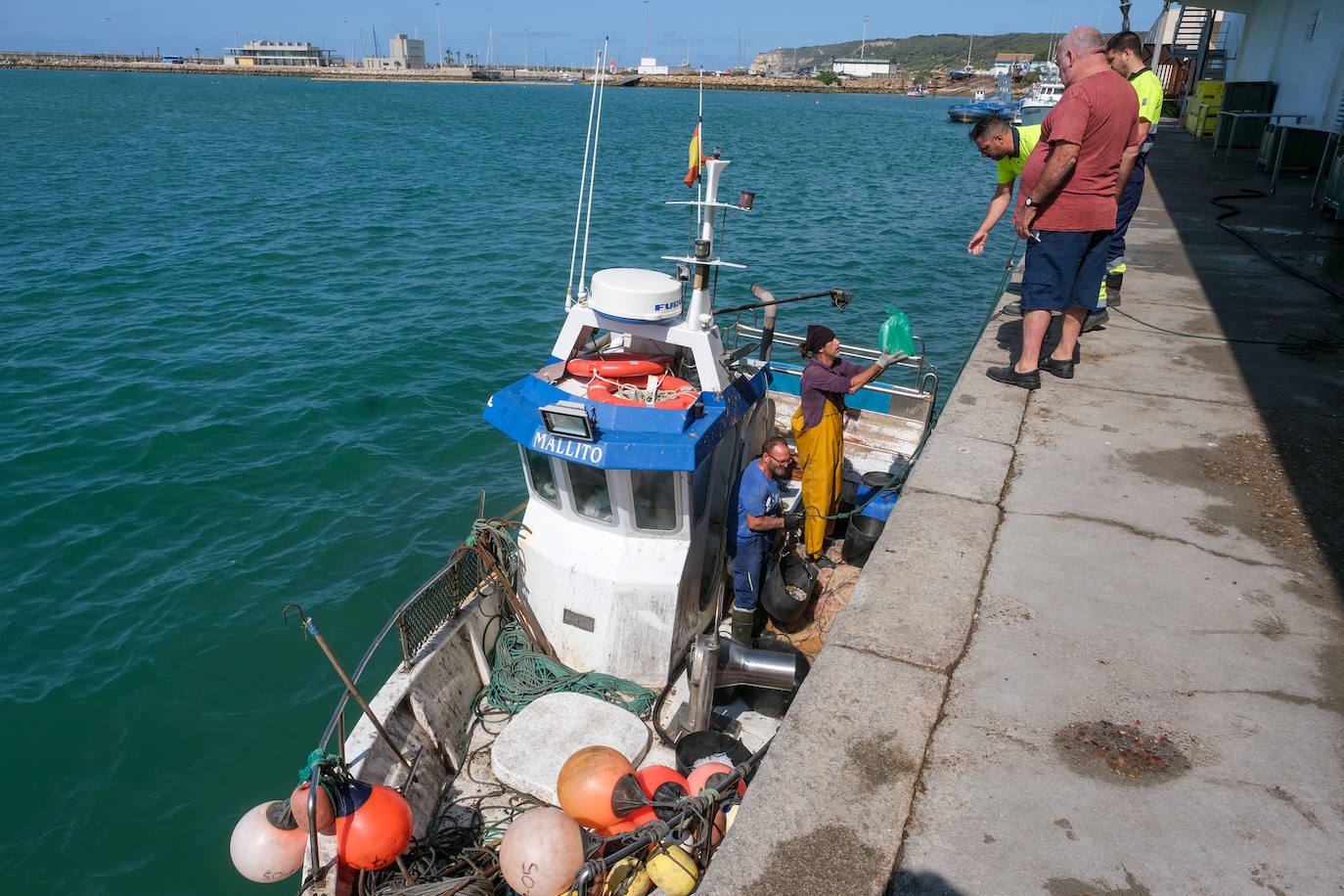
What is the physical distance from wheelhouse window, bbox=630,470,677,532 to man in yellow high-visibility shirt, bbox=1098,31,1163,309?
4.40 m

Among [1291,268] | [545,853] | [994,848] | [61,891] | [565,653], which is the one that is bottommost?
[61,891]

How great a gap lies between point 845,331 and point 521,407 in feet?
45.1

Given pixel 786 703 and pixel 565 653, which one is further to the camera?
pixel 565 653

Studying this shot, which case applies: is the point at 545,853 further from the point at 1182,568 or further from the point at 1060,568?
the point at 1182,568

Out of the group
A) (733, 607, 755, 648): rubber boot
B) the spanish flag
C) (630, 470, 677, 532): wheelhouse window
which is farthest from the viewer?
(733, 607, 755, 648): rubber boot

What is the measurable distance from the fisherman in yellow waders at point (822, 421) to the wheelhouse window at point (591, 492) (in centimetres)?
191

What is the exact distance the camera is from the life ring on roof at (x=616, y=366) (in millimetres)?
6691

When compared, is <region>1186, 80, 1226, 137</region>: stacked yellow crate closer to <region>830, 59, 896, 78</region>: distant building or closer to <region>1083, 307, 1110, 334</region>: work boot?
<region>1083, 307, 1110, 334</region>: work boot

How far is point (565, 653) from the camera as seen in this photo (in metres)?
6.81

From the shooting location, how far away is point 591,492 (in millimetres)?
6379

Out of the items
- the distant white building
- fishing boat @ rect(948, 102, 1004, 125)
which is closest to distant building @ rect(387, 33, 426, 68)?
the distant white building

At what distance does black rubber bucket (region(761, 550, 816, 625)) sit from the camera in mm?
7059

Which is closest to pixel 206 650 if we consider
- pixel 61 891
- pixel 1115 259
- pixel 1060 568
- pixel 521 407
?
pixel 61 891

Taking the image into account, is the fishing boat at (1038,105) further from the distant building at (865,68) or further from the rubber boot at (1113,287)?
the distant building at (865,68)
